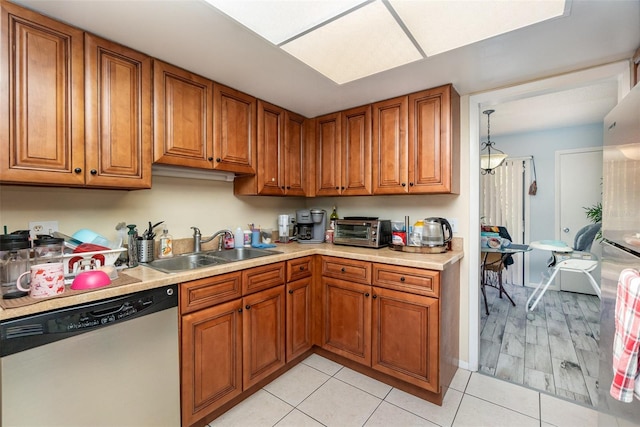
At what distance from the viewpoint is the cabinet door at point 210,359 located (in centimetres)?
151

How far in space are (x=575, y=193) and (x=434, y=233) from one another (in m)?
3.32

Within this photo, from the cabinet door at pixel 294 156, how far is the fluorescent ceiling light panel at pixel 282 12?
1.24 metres

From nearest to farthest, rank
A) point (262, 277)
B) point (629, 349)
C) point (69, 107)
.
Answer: point (629, 349), point (69, 107), point (262, 277)

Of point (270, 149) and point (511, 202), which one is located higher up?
point (270, 149)

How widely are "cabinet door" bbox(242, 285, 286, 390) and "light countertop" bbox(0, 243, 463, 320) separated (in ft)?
0.85

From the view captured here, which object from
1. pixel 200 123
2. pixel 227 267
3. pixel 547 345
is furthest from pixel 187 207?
pixel 547 345

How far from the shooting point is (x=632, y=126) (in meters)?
1.06

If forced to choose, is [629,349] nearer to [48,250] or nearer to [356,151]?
[356,151]

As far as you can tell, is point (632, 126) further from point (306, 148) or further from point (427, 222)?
point (306, 148)

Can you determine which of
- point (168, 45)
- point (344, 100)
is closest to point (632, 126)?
point (344, 100)

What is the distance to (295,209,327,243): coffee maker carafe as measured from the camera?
2.73 meters

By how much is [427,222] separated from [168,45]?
2058mm

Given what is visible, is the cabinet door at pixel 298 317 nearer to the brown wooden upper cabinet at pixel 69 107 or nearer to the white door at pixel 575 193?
the brown wooden upper cabinet at pixel 69 107

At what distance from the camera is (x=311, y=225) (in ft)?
9.20
